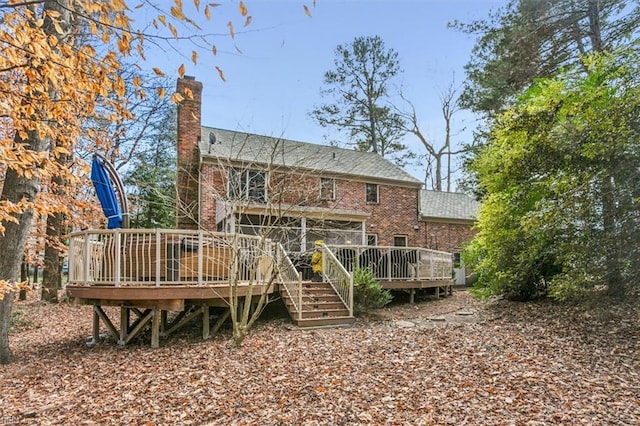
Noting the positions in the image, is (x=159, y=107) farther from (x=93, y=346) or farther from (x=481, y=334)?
(x=481, y=334)

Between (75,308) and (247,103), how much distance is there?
337 inches

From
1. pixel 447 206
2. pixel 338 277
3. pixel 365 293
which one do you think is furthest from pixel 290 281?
pixel 447 206

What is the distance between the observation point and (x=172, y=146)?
66.9 ft

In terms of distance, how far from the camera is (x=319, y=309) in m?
8.93

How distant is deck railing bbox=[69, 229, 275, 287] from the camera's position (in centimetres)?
681

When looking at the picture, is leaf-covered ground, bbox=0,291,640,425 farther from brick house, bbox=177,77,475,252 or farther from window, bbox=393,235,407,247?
window, bbox=393,235,407,247

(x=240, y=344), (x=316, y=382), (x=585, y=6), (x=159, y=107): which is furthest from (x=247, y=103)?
(x=159, y=107)

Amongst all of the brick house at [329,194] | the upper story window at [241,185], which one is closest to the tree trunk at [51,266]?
the brick house at [329,194]

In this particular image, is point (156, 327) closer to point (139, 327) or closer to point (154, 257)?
point (139, 327)

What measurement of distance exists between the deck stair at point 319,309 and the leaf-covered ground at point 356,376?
533mm

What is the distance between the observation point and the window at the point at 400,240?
55.5 feet

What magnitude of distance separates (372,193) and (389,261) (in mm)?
5968

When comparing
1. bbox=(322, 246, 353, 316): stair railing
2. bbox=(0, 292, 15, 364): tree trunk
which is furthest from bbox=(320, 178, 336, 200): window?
bbox=(0, 292, 15, 364): tree trunk

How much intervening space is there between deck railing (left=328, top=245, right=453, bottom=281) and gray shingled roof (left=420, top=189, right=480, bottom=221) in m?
6.03
